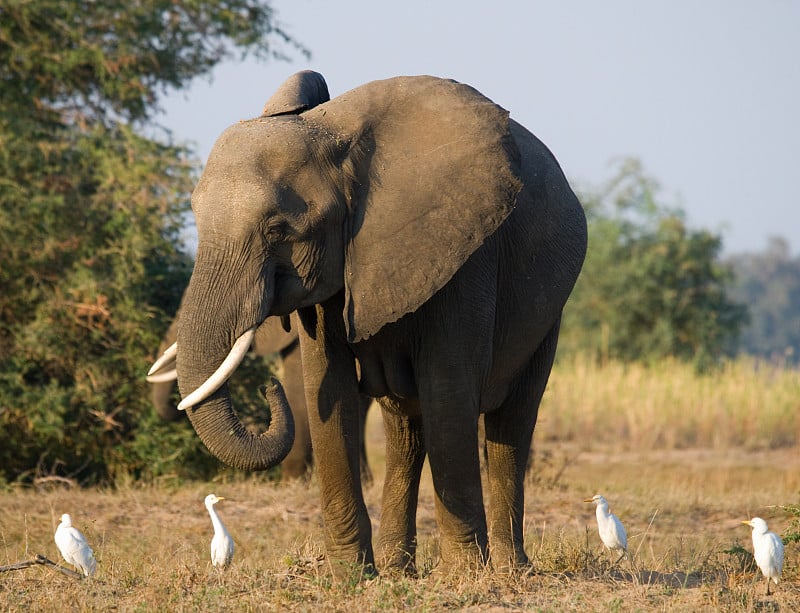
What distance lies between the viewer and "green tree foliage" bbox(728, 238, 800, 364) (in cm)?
7100

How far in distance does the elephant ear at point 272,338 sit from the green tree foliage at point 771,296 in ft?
168

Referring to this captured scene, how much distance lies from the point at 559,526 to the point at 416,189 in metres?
4.42

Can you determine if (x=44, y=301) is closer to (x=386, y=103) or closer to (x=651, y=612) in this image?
(x=386, y=103)

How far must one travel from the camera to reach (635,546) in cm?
921

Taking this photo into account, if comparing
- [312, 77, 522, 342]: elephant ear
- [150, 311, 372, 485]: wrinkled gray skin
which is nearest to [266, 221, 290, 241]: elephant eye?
[312, 77, 522, 342]: elephant ear

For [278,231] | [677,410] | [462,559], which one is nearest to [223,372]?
[278,231]

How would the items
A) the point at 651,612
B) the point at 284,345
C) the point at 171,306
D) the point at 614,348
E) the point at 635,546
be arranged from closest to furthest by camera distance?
the point at 651,612
the point at 635,546
the point at 284,345
the point at 171,306
the point at 614,348

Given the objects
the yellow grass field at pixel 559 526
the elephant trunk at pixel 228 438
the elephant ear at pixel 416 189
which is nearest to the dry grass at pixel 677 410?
the yellow grass field at pixel 559 526

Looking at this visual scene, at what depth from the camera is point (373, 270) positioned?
567 centimetres

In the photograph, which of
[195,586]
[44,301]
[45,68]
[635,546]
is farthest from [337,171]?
[45,68]

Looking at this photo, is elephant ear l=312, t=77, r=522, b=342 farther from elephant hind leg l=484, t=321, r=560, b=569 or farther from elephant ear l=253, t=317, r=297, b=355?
elephant ear l=253, t=317, r=297, b=355

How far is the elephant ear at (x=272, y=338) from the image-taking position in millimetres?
11141

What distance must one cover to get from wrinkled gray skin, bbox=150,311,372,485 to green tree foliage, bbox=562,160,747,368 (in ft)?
45.9

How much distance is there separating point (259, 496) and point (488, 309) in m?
4.53
